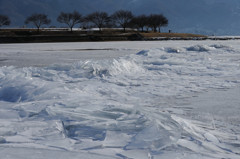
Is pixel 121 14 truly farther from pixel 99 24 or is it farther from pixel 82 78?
pixel 82 78

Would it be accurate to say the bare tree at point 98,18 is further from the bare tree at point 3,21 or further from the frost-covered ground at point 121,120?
the frost-covered ground at point 121,120

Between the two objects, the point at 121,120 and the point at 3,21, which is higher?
the point at 3,21

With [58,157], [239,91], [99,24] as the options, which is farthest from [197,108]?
[99,24]

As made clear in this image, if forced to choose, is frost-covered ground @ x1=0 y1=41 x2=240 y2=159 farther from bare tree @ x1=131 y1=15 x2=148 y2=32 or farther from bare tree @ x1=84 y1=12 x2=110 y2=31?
bare tree @ x1=131 y1=15 x2=148 y2=32

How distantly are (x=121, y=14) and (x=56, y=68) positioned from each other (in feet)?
170

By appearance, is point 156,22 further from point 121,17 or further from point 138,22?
point 121,17

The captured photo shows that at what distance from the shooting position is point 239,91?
4438 mm

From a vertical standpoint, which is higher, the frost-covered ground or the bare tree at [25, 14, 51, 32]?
the bare tree at [25, 14, 51, 32]

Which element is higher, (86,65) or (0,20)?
(0,20)

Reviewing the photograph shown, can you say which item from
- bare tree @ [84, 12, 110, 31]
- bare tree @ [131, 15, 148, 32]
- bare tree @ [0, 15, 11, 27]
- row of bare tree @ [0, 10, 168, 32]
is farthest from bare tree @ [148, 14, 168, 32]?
bare tree @ [0, 15, 11, 27]

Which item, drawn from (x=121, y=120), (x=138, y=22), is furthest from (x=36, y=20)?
(x=121, y=120)

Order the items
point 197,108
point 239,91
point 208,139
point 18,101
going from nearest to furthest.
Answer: point 208,139
point 197,108
point 18,101
point 239,91

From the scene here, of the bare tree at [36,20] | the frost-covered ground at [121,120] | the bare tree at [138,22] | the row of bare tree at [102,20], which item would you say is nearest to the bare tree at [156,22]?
the row of bare tree at [102,20]

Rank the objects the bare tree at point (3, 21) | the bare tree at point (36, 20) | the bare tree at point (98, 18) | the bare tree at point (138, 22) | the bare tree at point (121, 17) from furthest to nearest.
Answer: the bare tree at point (121, 17) → the bare tree at point (138, 22) → the bare tree at point (98, 18) → the bare tree at point (3, 21) → the bare tree at point (36, 20)
